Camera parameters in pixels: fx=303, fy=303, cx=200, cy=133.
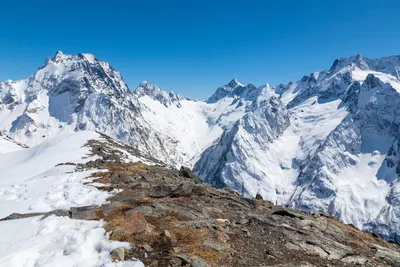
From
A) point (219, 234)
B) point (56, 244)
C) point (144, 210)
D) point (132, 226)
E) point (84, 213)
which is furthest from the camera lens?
point (144, 210)

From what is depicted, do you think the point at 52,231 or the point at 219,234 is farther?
the point at 219,234

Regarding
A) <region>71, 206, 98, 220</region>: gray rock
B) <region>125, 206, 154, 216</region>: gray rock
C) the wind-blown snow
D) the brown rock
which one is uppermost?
<region>125, 206, 154, 216</region>: gray rock

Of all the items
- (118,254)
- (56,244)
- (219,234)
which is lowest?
(56,244)

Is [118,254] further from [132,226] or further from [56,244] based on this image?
[56,244]

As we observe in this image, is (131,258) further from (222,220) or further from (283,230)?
(283,230)

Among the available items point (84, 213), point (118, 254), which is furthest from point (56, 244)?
point (84, 213)

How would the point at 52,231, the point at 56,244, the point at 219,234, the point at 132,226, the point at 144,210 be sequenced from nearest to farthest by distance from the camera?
1. the point at 56,244
2. the point at 52,231
3. the point at 132,226
4. the point at 219,234
5. the point at 144,210

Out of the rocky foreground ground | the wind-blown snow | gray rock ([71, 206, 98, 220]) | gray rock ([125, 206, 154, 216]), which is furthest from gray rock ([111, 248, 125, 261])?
gray rock ([125, 206, 154, 216])

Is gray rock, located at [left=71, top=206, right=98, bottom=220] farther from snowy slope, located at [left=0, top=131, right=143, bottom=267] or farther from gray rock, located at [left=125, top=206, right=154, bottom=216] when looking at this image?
gray rock, located at [left=125, top=206, right=154, bottom=216]

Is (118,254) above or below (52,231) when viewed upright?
above
